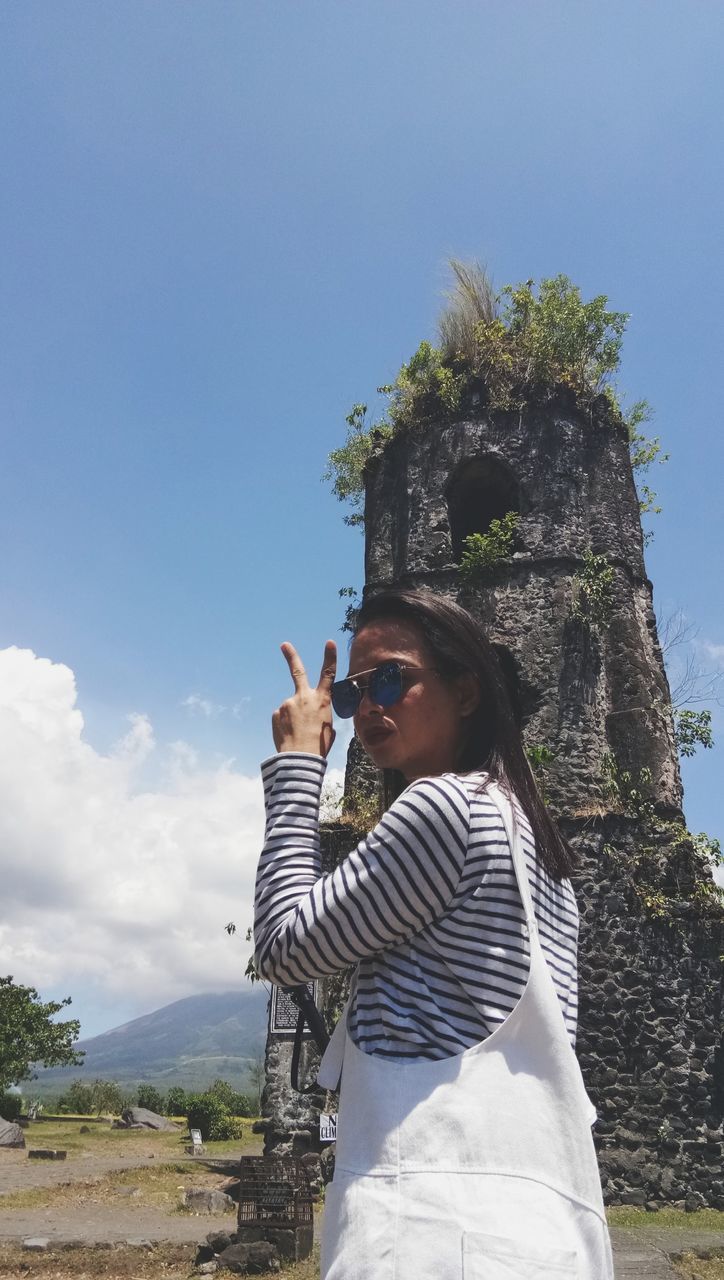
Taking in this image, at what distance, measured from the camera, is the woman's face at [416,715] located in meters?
1.92

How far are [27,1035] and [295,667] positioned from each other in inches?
1300

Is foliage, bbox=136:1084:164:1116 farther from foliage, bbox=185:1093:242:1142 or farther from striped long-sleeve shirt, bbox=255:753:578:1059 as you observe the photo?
striped long-sleeve shirt, bbox=255:753:578:1059

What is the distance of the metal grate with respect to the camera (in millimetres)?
7812

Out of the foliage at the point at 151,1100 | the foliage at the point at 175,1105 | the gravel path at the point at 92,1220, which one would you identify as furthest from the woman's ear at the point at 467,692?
the foliage at the point at 151,1100

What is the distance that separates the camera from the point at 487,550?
510 inches

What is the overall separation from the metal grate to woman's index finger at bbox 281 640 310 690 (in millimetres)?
7541

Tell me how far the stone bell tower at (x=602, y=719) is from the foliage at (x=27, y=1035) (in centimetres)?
2407

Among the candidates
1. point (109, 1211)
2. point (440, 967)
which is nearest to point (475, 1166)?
point (440, 967)

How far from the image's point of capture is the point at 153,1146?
785 inches

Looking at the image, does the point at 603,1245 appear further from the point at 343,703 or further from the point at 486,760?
the point at 343,703

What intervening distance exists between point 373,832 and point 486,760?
0.41m

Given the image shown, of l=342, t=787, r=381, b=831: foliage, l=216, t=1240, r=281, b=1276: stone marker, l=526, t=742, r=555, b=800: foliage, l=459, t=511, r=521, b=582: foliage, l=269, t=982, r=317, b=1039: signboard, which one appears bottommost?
l=216, t=1240, r=281, b=1276: stone marker

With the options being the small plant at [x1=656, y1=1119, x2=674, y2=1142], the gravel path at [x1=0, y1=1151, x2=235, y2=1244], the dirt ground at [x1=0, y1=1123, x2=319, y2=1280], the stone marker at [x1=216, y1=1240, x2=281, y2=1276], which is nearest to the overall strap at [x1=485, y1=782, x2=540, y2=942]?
the dirt ground at [x1=0, y1=1123, x2=319, y2=1280]

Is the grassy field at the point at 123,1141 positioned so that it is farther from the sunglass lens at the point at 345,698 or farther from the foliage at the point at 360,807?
the sunglass lens at the point at 345,698
